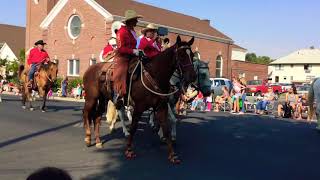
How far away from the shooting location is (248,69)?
64500mm

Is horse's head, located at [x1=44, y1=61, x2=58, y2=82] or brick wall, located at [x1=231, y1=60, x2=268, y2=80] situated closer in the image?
horse's head, located at [x1=44, y1=61, x2=58, y2=82]

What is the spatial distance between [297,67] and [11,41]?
177ft

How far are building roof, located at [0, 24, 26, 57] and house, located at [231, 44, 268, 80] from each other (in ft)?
116

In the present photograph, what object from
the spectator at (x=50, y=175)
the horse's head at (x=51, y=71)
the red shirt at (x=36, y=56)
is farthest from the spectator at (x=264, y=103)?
the spectator at (x=50, y=175)

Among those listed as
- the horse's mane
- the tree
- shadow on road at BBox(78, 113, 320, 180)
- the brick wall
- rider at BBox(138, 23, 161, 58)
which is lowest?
shadow on road at BBox(78, 113, 320, 180)

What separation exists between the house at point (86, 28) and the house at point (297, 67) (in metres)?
37.4

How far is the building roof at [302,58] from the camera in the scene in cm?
9062

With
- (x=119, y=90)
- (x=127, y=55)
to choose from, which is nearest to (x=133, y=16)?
(x=127, y=55)

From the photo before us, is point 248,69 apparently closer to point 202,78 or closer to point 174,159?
point 202,78

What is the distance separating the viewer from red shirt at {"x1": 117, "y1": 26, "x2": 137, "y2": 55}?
30.9 feet

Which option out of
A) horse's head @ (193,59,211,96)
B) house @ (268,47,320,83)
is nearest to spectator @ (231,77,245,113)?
horse's head @ (193,59,211,96)

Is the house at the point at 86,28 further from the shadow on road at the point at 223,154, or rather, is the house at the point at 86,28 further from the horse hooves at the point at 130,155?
the horse hooves at the point at 130,155

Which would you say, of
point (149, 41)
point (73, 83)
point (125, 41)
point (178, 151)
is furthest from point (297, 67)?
point (125, 41)

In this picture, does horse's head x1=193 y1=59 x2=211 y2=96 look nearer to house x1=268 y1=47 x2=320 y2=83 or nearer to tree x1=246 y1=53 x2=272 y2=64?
house x1=268 y1=47 x2=320 y2=83
